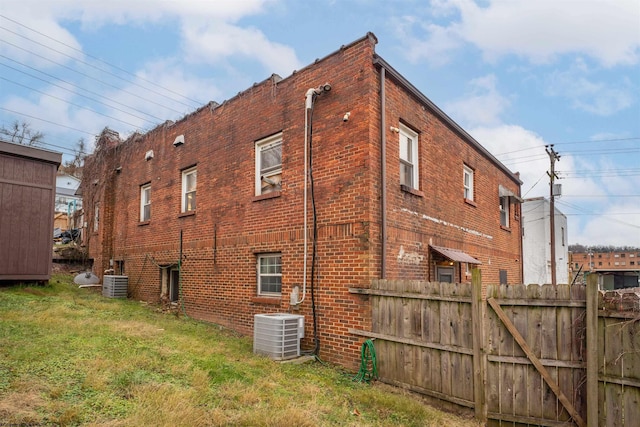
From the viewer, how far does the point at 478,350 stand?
6047 millimetres

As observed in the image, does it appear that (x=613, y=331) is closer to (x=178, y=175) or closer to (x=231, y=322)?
(x=231, y=322)

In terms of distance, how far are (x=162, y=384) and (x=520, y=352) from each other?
473 centimetres

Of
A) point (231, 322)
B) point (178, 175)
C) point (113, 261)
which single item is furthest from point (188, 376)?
point (113, 261)

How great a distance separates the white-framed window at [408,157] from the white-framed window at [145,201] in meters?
8.97

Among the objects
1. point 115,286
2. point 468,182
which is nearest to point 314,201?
point 468,182

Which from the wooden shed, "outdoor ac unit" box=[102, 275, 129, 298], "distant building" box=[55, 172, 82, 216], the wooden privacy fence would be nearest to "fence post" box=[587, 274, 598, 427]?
the wooden privacy fence

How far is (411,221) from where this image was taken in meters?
9.03

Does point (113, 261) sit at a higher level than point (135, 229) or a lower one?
lower

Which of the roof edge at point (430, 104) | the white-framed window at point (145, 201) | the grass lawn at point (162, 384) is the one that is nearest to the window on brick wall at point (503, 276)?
the roof edge at point (430, 104)

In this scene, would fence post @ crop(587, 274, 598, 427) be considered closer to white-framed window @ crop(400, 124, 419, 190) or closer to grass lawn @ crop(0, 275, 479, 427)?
grass lawn @ crop(0, 275, 479, 427)

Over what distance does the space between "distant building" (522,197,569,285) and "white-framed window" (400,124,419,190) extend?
48.7 ft

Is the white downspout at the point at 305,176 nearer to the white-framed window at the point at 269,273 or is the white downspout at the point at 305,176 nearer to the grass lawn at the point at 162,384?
the white-framed window at the point at 269,273

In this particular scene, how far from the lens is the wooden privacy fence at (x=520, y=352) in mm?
5156

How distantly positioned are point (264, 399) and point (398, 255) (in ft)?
13.5
